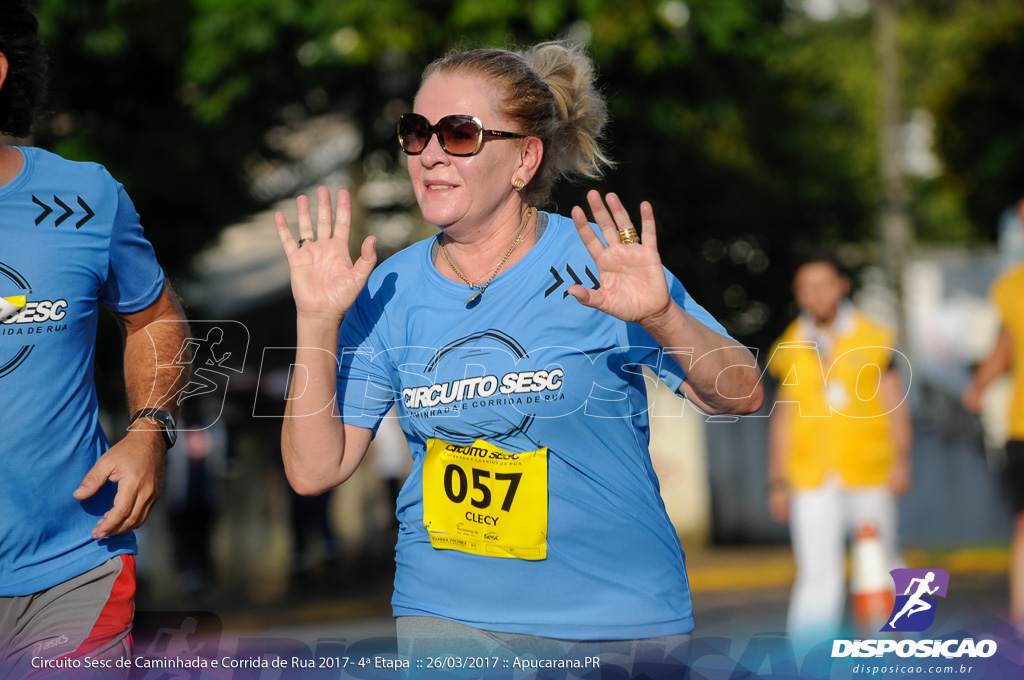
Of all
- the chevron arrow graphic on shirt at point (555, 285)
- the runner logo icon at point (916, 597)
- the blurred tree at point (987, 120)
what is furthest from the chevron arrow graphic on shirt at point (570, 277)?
the blurred tree at point (987, 120)

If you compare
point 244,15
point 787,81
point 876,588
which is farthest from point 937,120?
point 876,588

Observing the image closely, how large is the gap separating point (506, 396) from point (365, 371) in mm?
444

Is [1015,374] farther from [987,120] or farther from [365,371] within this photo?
[987,120]

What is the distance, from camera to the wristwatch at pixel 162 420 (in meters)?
3.16

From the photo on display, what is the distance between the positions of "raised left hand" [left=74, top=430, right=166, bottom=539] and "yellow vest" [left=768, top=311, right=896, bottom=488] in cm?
431

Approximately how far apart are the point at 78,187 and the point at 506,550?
1.42 m

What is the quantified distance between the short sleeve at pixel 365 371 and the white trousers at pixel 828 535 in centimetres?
419

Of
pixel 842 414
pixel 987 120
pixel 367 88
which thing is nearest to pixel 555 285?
pixel 842 414

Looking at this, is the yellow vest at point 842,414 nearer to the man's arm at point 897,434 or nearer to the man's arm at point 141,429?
the man's arm at point 897,434

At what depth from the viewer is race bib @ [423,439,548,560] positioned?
115 inches

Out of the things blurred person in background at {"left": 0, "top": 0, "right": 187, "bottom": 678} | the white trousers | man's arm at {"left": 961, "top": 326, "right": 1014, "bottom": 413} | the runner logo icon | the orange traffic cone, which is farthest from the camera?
the white trousers

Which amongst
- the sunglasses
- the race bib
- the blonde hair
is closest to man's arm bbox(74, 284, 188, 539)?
the race bib

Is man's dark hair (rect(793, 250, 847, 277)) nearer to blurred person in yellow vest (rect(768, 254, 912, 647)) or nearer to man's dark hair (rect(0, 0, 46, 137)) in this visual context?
blurred person in yellow vest (rect(768, 254, 912, 647))

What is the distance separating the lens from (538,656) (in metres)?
2.88
